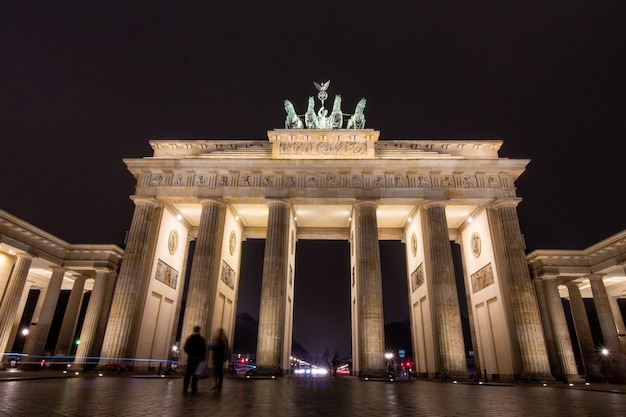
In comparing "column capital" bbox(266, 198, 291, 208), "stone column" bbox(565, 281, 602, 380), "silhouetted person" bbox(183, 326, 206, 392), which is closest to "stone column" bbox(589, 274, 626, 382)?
"stone column" bbox(565, 281, 602, 380)

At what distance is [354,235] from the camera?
82.3ft

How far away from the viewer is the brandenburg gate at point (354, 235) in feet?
66.7

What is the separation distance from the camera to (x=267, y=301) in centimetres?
2080

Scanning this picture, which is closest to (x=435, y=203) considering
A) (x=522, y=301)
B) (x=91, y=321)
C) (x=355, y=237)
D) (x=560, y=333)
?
(x=355, y=237)

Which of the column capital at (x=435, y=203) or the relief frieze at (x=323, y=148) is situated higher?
the relief frieze at (x=323, y=148)

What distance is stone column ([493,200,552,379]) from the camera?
19008mm

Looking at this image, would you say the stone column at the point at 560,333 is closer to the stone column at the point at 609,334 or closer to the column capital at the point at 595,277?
Result: the column capital at the point at 595,277

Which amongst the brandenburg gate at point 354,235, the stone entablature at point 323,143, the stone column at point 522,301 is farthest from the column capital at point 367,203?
the stone column at point 522,301

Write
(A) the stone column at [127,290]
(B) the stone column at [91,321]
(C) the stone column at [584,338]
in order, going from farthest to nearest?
(C) the stone column at [584,338] < (B) the stone column at [91,321] < (A) the stone column at [127,290]

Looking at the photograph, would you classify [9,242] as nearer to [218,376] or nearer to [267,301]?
[267,301]

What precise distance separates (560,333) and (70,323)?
113 feet

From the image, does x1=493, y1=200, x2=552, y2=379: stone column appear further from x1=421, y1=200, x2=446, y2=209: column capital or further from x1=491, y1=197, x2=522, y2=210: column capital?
x1=421, y1=200, x2=446, y2=209: column capital

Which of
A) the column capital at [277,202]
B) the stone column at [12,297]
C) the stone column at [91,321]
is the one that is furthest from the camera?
the column capital at [277,202]

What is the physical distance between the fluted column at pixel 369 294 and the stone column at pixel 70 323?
21701 millimetres
